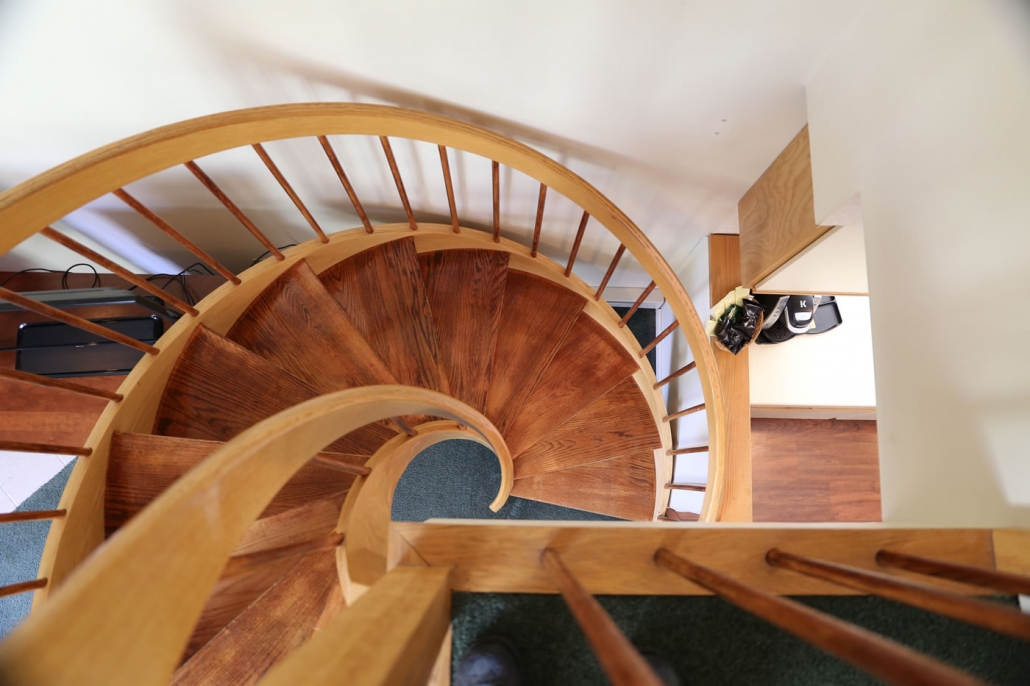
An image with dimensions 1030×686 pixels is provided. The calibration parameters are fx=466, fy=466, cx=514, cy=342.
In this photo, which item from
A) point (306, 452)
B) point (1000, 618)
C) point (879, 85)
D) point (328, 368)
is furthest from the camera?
point (328, 368)

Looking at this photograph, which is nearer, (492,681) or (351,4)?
(492,681)

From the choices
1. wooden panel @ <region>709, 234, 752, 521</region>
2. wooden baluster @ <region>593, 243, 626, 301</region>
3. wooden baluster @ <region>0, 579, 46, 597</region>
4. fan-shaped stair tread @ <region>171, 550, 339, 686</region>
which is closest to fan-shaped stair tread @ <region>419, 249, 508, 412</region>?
wooden baluster @ <region>593, 243, 626, 301</region>

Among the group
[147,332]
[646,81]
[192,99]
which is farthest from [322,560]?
[646,81]

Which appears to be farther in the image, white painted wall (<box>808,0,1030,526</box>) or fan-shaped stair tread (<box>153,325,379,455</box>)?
fan-shaped stair tread (<box>153,325,379,455</box>)

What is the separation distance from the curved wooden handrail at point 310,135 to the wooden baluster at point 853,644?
131 cm

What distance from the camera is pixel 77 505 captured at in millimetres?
1514

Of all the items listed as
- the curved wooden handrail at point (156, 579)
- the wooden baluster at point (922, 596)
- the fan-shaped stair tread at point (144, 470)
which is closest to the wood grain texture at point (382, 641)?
the curved wooden handrail at point (156, 579)

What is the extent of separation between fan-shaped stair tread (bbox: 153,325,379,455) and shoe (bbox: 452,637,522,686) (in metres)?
1.41

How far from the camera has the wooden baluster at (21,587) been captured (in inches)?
44.4

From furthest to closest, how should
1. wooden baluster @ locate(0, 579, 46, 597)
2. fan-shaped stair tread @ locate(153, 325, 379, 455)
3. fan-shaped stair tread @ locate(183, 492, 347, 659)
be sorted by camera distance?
fan-shaped stair tread @ locate(153, 325, 379, 455)
fan-shaped stair tread @ locate(183, 492, 347, 659)
wooden baluster @ locate(0, 579, 46, 597)

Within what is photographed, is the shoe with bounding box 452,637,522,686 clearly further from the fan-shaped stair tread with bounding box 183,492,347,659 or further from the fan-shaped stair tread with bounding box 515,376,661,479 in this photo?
the fan-shaped stair tread with bounding box 515,376,661,479

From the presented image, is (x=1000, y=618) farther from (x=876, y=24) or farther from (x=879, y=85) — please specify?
(x=876, y=24)

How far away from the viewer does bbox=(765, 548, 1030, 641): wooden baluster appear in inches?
19.9

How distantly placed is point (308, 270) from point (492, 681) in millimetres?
1890
